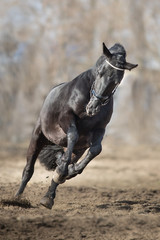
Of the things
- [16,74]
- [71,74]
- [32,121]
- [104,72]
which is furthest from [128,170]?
[16,74]

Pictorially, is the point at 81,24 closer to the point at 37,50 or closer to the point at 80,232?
the point at 37,50

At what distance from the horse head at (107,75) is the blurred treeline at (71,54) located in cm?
1529

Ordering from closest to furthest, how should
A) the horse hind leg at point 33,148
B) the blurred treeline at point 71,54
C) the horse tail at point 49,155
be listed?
the horse hind leg at point 33,148 → the horse tail at point 49,155 → the blurred treeline at point 71,54

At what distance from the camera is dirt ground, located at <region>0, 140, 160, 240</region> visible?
3094 mm

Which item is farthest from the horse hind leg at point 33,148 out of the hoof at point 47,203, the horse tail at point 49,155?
the hoof at point 47,203

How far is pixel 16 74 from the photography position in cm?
2252

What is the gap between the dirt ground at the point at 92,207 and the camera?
3094 millimetres

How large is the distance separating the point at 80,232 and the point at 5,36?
22096 millimetres

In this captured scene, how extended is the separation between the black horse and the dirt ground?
0.56m

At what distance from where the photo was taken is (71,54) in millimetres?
22234

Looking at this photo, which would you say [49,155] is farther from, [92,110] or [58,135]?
[92,110]

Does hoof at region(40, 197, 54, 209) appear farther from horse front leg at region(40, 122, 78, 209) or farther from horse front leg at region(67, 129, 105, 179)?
horse front leg at region(67, 129, 105, 179)

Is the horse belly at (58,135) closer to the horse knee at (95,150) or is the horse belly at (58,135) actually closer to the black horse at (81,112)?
the black horse at (81,112)

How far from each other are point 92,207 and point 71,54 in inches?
728
